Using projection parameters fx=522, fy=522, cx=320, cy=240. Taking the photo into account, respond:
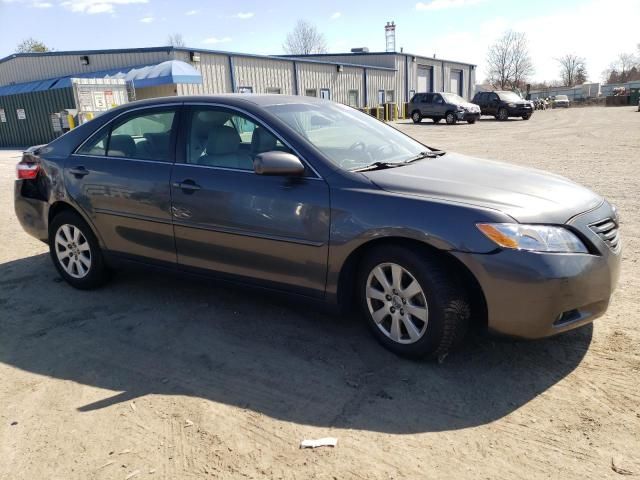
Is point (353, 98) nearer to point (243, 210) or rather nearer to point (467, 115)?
point (467, 115)

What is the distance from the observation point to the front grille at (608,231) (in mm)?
3097

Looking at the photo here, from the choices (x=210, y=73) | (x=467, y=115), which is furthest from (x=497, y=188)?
(x=467, y=115)

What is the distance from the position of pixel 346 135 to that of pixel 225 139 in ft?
3.03

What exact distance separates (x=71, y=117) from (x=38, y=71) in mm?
11805

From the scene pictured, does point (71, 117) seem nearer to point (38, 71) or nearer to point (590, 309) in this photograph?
point (38, 71)

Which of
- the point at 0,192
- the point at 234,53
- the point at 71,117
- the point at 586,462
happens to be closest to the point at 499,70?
the point at 234,53

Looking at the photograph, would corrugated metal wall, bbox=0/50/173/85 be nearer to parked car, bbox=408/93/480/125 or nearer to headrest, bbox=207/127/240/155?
parked car, bbox=408/93/480/125

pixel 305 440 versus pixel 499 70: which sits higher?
pixel 499 70

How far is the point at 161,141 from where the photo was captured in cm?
420

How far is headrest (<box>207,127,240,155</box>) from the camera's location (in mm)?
3914

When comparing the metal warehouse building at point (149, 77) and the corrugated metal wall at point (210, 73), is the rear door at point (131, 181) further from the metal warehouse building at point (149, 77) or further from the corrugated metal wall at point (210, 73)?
the corrugated metal wall at point (210, 73)

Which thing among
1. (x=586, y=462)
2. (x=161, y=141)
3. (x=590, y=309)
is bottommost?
(x=586, y=462)

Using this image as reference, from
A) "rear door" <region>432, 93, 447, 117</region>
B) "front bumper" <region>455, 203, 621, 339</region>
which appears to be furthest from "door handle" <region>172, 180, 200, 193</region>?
"rear door" <region>432, 93, 447, 117</region>

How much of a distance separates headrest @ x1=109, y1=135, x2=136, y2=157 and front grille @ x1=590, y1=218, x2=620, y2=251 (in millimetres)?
3488
